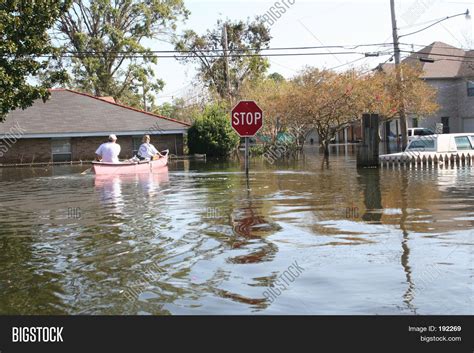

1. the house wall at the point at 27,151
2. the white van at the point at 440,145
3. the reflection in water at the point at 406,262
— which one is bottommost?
the reflection in water at the point at 406,262

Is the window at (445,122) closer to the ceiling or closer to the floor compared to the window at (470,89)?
closer to the floor

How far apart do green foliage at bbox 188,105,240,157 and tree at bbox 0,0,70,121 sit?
2849 centimetres

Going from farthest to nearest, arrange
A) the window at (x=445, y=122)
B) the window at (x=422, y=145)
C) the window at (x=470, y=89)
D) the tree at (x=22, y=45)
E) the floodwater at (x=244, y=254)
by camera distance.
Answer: the window at (x=445, y=122), the window at (x=470, y=89), the window at (x=422, y=145), the tree at (x=22, y=45), the floodwater at (x=244, y=254)

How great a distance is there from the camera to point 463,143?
3069 centimetres

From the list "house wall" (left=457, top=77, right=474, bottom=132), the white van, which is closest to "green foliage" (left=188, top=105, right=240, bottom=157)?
the white van

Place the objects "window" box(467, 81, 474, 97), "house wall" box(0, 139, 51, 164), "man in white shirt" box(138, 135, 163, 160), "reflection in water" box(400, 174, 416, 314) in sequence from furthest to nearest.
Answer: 1. "window" box(467, 81, 474, 97)
2. "house wall" box(0, 139, 51, 164)
3. "man in white shirt" box(138, 135, 163, 160)
4. "reflection in water" box(400, 174, 416, 314)

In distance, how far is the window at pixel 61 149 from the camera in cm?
5299

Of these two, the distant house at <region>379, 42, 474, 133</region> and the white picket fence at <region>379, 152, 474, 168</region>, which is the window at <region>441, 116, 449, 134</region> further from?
the white picket fence at <region>379, 152, 474, 168</region>

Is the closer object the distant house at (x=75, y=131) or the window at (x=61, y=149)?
the distant house at (x=75, y=131)

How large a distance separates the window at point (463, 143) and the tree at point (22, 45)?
19066mm

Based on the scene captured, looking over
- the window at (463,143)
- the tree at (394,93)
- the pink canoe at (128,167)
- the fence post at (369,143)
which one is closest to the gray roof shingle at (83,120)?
the tree at (394,93)

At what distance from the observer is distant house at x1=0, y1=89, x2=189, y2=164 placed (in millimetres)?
52250

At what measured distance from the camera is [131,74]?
66062mm

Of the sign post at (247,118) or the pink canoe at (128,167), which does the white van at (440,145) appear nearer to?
the pink canoe at (128,167)
